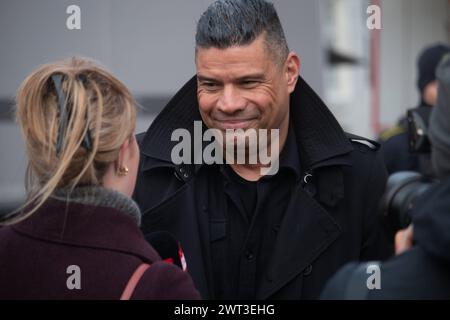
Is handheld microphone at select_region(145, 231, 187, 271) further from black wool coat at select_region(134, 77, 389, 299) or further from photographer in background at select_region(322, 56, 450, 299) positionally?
photographer in background at select_region(322, 56, 450, 299)

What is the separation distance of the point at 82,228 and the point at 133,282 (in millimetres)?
203

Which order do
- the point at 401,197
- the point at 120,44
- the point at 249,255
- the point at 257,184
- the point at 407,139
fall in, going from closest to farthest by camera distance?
the point at 401,197, the point at 249,255, the point at 257,184, the point at 407,139, the point at 120,44

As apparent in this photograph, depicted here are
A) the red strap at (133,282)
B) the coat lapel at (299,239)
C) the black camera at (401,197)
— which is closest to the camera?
the red strap at (133,282)

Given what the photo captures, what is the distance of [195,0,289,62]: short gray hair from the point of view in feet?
8.86

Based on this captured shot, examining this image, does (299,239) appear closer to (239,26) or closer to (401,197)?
(401,197)

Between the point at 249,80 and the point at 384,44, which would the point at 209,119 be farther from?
the point at 384,44

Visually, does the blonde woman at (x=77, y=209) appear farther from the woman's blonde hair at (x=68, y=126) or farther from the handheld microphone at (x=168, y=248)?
the handheld microphone at (x=168, y=248)

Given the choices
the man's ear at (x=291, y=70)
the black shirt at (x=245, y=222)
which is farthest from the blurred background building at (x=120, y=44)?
the black shirt at (x=245, y=222)

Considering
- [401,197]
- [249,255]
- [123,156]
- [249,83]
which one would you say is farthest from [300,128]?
[123,156]

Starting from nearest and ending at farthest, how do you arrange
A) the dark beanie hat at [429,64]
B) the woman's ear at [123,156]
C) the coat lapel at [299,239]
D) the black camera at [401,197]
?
1. the woman's ear at [123,156]
2. the black camera at [401,197]
3. the coat lapel at [299,239]
4. the dark beanie hat at [429,64]

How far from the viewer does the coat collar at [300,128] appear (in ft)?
9.25

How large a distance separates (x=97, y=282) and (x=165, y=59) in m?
3.25

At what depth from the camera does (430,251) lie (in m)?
1.66

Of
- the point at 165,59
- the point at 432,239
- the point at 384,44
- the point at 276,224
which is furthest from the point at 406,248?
the point at 384,44
